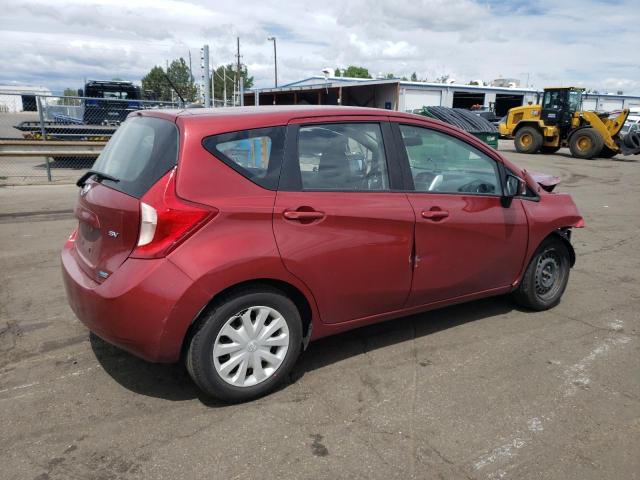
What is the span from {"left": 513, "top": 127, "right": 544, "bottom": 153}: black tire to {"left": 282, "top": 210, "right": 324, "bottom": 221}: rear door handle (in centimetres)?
2210

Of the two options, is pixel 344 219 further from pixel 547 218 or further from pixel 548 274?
pixel 548 274

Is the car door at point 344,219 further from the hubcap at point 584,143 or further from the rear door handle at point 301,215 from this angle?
the hubcap at point 584,143

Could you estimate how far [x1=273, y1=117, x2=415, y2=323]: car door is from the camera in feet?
10.2

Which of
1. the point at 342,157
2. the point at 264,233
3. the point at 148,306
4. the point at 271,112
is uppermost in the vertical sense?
the point at 271,112

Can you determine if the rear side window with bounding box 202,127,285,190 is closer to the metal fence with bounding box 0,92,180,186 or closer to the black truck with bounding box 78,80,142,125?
the metal fence with bounding box 0,92,180,186

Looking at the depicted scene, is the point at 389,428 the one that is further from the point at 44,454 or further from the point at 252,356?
the point at 44,454

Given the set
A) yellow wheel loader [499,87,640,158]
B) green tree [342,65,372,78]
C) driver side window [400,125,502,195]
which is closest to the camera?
driver side window [400,125,502,195]

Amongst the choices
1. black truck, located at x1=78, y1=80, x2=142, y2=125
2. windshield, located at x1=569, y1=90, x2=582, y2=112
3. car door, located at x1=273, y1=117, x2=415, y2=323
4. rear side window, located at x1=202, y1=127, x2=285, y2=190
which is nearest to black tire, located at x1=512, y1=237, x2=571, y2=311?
car door, located at x1=273, y1=117, x2=415, y2=323

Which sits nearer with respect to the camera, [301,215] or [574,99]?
[301,215]

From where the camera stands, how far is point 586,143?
21.3 meters

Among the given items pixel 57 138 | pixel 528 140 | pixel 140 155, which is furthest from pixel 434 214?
pixel 528 140

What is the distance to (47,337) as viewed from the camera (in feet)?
12.9

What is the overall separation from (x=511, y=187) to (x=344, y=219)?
162 centimetres

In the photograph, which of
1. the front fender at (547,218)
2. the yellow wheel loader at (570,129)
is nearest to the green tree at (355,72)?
the yellow wheel loader at (570,129)
